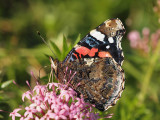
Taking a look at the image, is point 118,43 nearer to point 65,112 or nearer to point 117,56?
point 117,56

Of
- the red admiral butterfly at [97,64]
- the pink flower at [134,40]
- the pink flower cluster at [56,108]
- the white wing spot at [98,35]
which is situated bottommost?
the pink flower cluster at [56,108]

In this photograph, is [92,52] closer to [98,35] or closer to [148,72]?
[98,35]

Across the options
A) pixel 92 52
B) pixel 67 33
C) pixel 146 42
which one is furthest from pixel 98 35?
pixel 67 33

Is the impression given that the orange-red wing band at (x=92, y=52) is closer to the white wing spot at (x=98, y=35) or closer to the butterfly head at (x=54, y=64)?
the white wing spot at (x=98, y=35)

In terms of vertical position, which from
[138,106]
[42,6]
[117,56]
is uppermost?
[42,6]

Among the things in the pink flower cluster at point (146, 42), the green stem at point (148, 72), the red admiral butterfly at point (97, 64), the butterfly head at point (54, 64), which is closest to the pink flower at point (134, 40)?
the pink flower cluster at point (146, 42)

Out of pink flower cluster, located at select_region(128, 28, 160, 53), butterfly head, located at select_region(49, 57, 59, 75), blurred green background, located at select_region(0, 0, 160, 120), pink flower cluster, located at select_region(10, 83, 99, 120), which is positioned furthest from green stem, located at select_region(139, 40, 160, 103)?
butterfly head, located at select_region(49, 57, 59, 75)

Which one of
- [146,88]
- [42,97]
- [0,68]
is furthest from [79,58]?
[0,68]
